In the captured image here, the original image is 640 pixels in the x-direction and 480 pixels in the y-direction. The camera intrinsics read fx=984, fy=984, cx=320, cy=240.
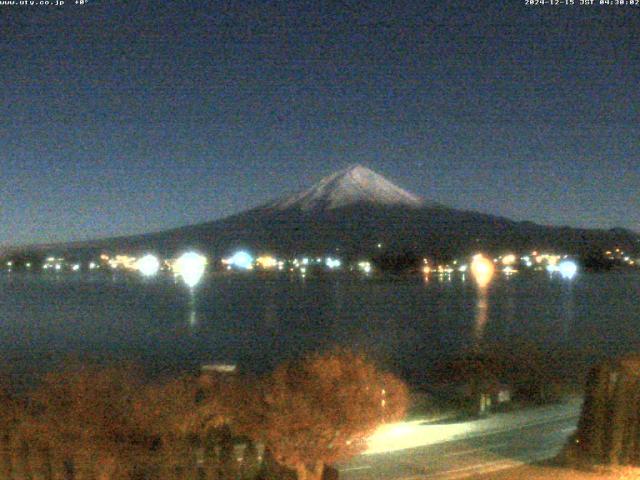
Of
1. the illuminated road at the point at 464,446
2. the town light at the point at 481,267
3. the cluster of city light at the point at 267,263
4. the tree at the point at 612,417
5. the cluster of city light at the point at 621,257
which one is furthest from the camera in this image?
the cluster of city light at the point at 267,263

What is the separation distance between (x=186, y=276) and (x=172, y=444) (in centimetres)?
8523

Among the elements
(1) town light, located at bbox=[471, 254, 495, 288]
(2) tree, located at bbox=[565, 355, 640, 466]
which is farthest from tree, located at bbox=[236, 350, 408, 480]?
(1) town light, located at bbox=[471, 254, 495, 288]

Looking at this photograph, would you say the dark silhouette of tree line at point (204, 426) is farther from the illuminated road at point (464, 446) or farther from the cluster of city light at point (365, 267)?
the cluster of city light at point (365, 267)

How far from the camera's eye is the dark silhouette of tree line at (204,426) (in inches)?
285

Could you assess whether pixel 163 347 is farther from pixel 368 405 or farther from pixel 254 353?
pixel 368 405

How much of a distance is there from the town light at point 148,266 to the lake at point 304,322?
82.3 feet

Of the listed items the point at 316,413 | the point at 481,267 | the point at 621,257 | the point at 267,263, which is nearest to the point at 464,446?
the point at 316,413

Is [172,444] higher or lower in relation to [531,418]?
higher

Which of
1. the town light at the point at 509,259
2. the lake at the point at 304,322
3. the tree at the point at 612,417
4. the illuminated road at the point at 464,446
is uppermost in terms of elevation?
the town light at the point at 509,259

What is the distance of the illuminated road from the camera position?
9594 mm

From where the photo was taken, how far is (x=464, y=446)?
11430mm

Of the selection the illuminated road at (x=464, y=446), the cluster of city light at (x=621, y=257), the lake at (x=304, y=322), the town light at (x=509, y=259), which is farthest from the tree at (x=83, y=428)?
the town light at (x=509, y=259)

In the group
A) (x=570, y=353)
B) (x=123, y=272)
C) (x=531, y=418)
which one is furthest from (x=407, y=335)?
(x=123, y=272)

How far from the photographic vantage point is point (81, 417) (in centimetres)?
807
